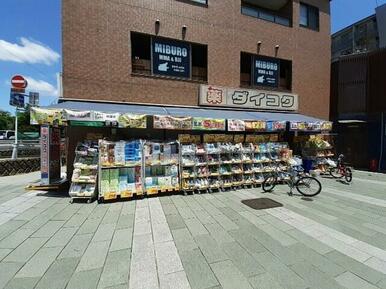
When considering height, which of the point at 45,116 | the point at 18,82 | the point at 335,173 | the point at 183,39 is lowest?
the point at 335,173

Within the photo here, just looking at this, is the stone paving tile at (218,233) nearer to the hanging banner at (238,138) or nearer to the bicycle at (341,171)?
the hanging banner at (238,138)

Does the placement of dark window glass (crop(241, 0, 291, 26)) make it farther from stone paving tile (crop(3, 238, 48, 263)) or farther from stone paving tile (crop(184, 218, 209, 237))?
stone paving tile (crop(3, 238, 48, 263))

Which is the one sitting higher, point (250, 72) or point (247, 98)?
point (250, 72)

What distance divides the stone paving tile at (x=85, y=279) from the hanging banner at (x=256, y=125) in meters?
7.33

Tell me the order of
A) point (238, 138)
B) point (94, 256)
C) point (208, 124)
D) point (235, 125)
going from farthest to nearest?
point (238, 138) < point (235, 125) < point (208, 124) < point (94, 256)

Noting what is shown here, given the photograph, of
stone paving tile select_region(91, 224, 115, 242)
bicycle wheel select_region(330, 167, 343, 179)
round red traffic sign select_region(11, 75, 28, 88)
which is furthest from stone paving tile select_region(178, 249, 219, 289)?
round red traffic sign select_region(11, 75, 28, 88)

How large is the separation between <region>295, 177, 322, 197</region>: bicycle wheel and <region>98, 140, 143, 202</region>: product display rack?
233 inches

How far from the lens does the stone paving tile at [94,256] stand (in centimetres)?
A: 385

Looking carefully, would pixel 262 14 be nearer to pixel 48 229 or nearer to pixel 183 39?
pixel 183 39

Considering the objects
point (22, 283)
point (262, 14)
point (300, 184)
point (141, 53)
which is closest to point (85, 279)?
point (22, 283)

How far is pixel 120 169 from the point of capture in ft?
25.7

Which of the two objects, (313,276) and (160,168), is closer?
(313,276)

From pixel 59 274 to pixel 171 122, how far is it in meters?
5.57

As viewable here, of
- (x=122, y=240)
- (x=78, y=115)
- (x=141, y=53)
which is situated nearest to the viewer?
(x=122, y=240)
